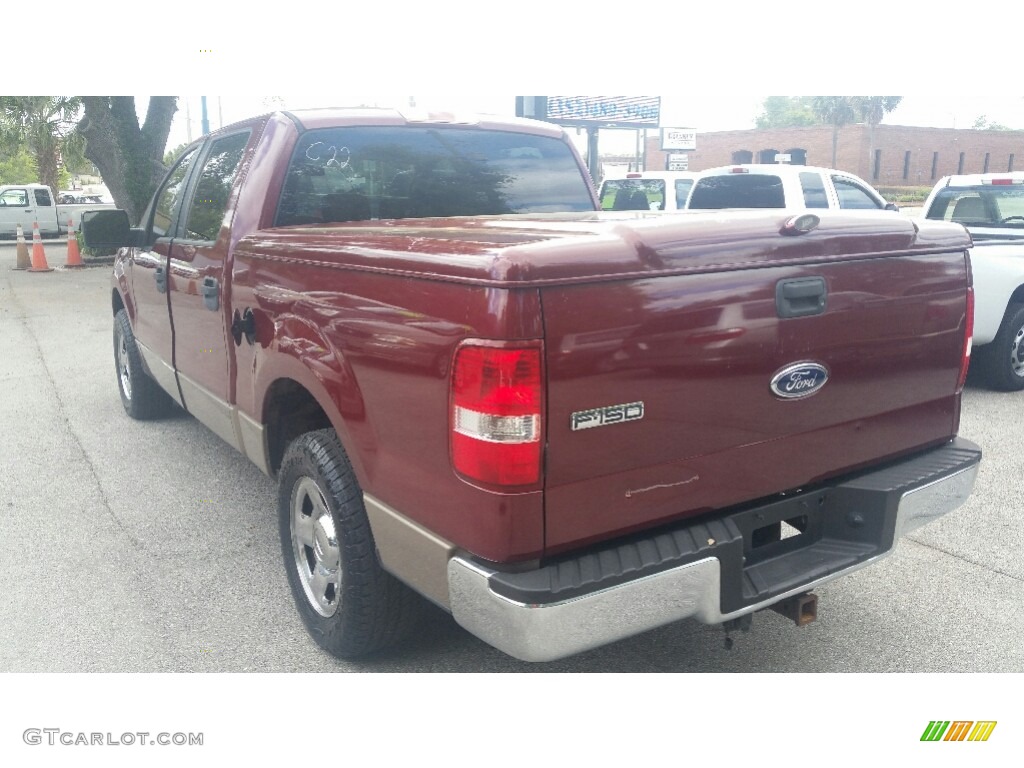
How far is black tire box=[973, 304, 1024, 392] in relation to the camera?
7113 millimetres

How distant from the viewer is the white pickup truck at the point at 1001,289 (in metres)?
6.91

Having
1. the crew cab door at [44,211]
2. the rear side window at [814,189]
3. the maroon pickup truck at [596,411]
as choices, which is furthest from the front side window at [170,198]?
the crew cab door at [44,211]

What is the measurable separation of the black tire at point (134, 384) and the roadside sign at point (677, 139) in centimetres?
2471

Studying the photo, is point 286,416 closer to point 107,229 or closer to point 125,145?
point 107,229

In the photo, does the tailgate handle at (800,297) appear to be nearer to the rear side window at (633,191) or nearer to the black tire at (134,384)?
the black tire at (134,384)

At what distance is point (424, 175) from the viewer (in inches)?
166

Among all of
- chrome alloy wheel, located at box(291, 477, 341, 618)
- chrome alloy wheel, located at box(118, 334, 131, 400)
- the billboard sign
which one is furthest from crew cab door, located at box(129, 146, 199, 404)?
the billboard sign

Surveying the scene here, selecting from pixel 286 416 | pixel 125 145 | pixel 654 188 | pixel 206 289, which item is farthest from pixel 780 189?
pixel 125 145

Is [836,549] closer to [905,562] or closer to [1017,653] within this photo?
[1017,653]

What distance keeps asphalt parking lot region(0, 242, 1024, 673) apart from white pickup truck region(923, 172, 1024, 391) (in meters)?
1.24

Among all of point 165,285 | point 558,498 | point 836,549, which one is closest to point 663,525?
point 558,498

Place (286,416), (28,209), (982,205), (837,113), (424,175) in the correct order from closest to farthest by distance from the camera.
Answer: (286,416)
(424,175)
(982,205)
(28,209)
(837,113)

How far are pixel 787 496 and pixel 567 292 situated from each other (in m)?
1.08
